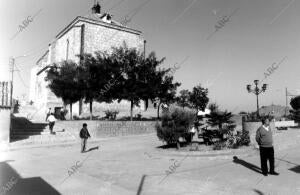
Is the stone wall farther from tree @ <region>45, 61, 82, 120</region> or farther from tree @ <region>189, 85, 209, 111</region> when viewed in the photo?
tree @ <region>189, 85, 209, 111</region>

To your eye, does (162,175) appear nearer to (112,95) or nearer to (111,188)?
(111,188)

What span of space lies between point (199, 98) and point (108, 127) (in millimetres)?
24013

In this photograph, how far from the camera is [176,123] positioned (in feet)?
39.5

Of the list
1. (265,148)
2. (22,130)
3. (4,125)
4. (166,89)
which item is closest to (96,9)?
(166,89)

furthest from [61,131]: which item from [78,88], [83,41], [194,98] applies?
[194,98]

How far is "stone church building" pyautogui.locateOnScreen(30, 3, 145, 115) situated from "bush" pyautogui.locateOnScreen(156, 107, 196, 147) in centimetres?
2634

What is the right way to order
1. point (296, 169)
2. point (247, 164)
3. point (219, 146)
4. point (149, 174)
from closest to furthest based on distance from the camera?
point (149, 174) < point (296, 169) < point (247, 164) < point (219, 146)

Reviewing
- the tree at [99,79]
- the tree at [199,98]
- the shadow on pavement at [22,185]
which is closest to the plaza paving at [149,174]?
the shadow on pavement at [22,185]

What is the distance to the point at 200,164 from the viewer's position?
32.5 ft

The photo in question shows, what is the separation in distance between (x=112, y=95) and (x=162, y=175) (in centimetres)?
1527

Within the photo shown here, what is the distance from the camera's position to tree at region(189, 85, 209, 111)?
41.9 m

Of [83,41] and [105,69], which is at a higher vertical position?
[83,41]

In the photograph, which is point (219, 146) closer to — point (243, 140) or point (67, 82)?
point (243, 140)

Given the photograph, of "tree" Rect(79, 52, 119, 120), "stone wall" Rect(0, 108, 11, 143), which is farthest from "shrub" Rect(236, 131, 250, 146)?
"tree" Rect(79, 52, 119, 120)
